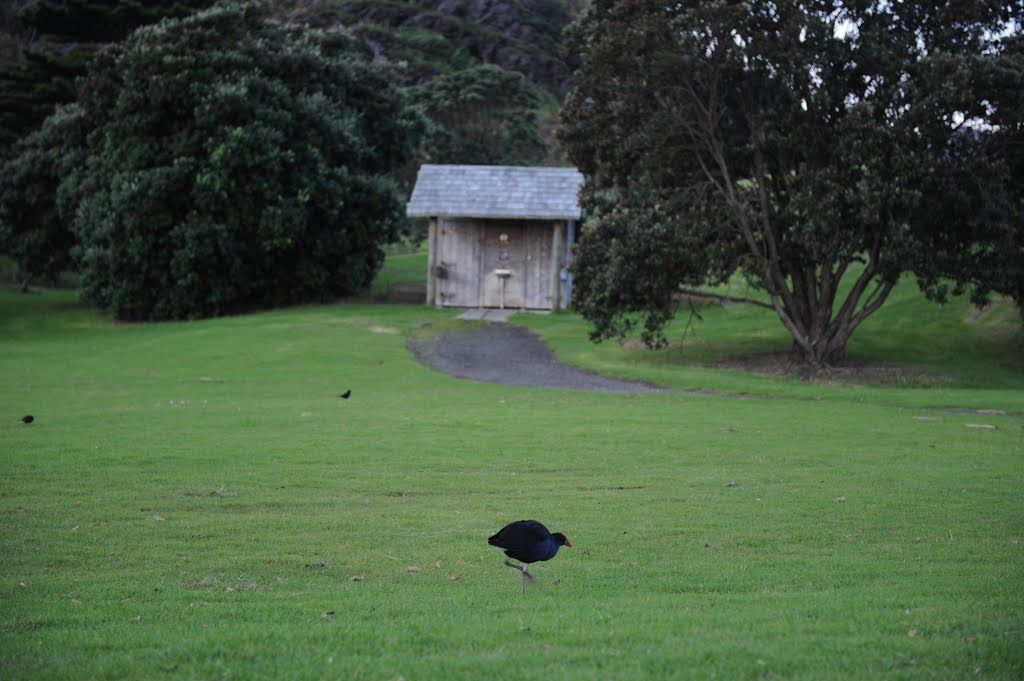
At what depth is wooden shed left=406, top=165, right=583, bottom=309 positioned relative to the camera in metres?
42.8

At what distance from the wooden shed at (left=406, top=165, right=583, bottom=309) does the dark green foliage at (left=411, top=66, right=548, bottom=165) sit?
95.2ft

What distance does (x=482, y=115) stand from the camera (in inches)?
2904

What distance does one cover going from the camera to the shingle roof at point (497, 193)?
41812mm

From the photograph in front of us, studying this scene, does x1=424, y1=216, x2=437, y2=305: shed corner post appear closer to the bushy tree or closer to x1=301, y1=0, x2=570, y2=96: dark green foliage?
the bushy tree

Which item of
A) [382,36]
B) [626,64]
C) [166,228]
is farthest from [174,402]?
[382,36]

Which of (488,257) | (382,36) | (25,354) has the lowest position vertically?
(25,354)

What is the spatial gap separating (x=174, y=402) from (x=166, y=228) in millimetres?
22081

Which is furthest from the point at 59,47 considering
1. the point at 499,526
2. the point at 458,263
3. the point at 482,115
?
the point at 499,526

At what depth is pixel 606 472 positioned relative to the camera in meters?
13.6

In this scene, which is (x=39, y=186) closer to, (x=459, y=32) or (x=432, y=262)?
(x=432, y=262)

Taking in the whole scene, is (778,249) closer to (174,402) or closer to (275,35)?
(174,402)

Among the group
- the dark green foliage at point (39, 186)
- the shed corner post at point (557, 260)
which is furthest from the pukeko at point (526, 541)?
the dark green foliage at point (39, 186)

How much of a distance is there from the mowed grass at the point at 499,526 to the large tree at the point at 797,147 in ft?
14.2

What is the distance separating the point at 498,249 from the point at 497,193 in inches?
92.0
